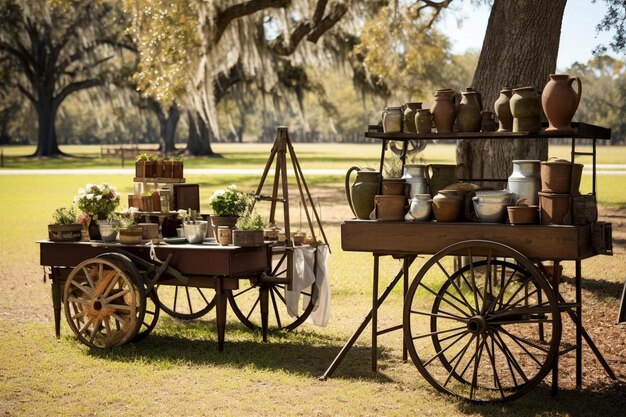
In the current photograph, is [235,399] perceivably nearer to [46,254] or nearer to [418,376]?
[418,376]

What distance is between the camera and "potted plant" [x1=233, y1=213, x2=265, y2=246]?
7.08 meters

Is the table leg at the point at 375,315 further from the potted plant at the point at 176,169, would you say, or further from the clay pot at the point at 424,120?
the potted plant at the point at 176,169

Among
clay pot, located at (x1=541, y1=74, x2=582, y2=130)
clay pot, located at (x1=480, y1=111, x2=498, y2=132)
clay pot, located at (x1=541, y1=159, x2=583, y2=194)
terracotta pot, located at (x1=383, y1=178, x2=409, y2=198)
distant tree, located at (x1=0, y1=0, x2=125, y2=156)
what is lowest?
terracotta pot, located at (x1=383, y1=178, x2=409, y2=198)

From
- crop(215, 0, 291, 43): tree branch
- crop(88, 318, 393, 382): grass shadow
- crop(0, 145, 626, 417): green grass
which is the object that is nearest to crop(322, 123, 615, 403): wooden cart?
crop(0, 145, 626, 417): green grass

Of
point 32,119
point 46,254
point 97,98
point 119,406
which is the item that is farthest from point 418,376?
point 32,119

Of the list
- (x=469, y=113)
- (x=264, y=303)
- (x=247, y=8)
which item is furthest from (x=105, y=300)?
(x=247, y=8)

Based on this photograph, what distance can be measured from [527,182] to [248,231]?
7.50 feet

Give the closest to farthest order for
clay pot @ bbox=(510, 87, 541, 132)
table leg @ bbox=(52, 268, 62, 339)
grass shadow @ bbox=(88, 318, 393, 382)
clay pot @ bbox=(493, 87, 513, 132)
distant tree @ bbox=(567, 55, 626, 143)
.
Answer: clay pot @ bbox=(510, 87, 541, 132) < clay pot @ bbox=(493, 87, 513, 132) < grass shadow @ bbox=(88, 318, 393, 382) < table leg @ bbox=(52, 268, 62, 339) < distant tree @ bbox=(567, 55, 626, 143)

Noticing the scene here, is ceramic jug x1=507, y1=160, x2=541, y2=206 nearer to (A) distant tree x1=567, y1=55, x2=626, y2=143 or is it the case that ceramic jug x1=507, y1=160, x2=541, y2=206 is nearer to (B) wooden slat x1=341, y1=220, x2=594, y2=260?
(B) wooden slat x1=341, y1=220, x2=594, y2=260

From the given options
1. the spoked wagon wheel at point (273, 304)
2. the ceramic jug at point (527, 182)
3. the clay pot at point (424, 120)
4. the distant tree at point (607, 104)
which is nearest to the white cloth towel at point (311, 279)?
the spoked wagon wheel at point (273, 304)

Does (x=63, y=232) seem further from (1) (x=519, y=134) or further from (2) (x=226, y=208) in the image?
(1) (x=519, y=134)

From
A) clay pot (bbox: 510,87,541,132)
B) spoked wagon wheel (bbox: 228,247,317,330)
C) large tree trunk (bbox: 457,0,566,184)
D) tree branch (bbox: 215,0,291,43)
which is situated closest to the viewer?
clay pot (bbox: 510,87,541,132)

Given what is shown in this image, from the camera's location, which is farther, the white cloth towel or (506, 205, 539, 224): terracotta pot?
the white cloth towel

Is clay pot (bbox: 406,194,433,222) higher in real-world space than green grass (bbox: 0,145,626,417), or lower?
higher
